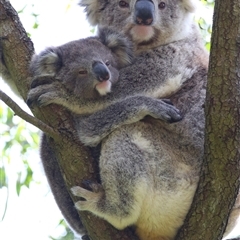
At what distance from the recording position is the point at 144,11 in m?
3.80

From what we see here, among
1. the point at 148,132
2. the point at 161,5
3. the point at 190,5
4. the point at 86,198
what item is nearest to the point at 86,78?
the point at 148,132

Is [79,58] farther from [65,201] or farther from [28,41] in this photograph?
[65,201]

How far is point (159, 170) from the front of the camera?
127 inches

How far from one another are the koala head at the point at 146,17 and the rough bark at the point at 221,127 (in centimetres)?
113

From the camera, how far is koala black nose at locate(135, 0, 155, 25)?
150 inches

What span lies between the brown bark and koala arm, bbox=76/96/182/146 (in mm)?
80

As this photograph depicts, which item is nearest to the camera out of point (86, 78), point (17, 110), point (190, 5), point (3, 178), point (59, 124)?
point (17, 110)

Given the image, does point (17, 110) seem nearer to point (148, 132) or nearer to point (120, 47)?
point (148, 132)

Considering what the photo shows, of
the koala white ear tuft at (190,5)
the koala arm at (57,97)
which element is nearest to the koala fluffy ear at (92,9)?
the koala white ear tuft at (190,5)

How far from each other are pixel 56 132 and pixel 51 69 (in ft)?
2.10

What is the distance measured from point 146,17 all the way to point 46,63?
837mm

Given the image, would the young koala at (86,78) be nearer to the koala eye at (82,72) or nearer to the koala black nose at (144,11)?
the koala eye at (82,72)

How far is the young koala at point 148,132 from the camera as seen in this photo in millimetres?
3135

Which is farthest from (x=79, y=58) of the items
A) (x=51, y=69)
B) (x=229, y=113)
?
(x=229, y=113)
